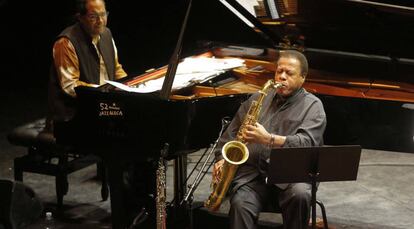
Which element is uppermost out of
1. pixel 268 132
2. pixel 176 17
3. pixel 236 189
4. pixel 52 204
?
pixel 176 17

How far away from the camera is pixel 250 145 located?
15.8ft

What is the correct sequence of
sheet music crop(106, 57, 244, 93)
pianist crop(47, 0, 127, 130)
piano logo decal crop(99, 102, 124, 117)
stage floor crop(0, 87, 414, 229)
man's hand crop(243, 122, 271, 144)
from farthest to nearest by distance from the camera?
1. stage floor crop(0, 87, 414, 229)
2. pianist crop(47, 0, 127, 130)
3. sheet music crop(106, 57, 244, 93)
4. piano logo decal crop(99, 102, 124, 117)
5. man's hand crop(243, 122, 271, 144)

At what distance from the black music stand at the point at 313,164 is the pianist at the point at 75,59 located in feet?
5.79

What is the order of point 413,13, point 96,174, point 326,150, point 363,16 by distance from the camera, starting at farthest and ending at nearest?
point 96,174
point 363,16
point 413,13
point 326,150

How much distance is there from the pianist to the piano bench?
0.55 feet

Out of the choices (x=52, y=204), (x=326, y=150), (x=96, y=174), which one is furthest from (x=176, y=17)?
(x=326, y=150)

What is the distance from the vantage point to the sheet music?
4.97m

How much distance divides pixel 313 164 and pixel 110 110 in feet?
4.13

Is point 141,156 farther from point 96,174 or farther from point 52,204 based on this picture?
point 96,174

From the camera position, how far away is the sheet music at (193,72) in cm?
497

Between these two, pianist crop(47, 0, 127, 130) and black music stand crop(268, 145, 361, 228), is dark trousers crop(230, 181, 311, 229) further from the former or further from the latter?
pianist crop(47, 0, 127, 130)

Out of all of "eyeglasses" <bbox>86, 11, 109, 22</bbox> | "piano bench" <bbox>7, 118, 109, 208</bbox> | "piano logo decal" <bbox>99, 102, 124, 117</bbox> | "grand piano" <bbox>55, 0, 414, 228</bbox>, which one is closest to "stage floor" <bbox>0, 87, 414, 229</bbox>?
"piano bench" <bbox>7, 118, 109, 208</bbox>

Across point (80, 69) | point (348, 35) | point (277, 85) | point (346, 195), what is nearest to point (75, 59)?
point (80, 69)

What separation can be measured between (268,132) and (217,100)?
395mm
